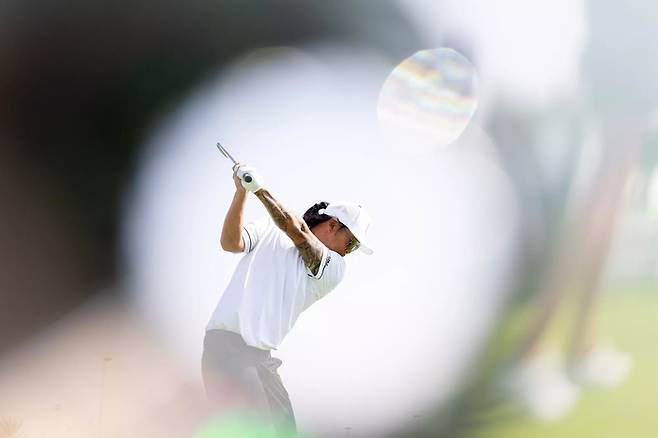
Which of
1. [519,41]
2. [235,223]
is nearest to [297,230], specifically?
[235,223]

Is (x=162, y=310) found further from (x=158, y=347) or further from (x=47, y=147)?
(x=47, y=147)

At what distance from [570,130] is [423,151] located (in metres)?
0.66

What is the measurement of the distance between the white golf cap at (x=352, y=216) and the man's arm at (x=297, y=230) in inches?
6.4

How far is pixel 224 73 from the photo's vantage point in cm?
323

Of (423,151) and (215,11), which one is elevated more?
(215,11)

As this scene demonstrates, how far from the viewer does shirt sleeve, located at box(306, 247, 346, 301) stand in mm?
2926

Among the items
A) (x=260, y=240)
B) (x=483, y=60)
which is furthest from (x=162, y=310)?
(x=483, y=60)

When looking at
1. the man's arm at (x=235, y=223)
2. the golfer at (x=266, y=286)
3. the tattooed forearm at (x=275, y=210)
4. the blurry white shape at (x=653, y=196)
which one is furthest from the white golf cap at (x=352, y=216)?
the blurry white shape at (x=653, y=196)

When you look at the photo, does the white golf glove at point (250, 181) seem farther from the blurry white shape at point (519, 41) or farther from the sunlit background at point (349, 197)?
the blurry white shape at point (519, 41)

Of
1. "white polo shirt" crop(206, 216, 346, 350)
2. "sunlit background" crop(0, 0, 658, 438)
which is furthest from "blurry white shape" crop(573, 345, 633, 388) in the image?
"white polo shirt" crop(206, 216, 346, 350)

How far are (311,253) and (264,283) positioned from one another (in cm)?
22

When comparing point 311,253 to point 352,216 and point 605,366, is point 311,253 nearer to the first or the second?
point 352,216

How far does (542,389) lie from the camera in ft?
11.2

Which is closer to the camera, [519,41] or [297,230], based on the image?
[297,230]
